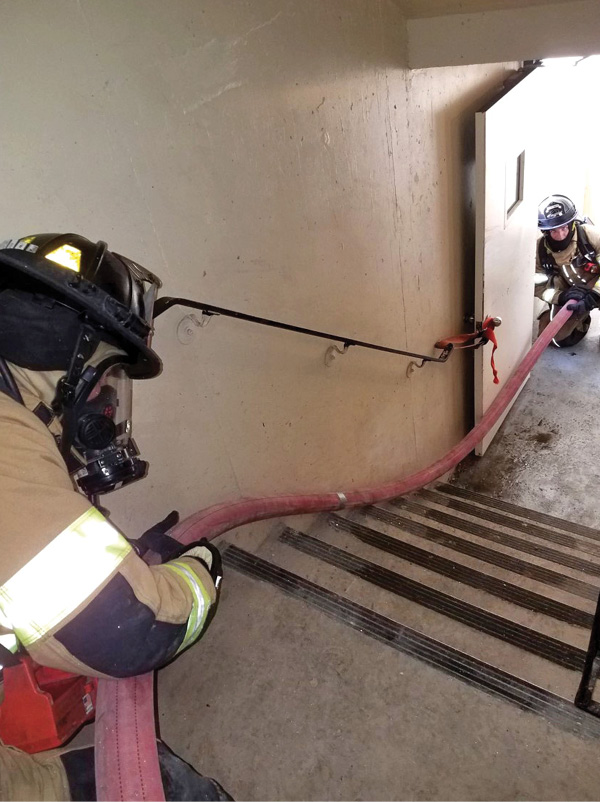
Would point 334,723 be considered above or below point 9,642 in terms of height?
below

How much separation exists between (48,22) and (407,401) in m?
2.82

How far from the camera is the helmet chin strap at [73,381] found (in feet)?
4.60

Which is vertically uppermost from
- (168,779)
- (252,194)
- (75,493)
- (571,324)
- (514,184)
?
(252,194)

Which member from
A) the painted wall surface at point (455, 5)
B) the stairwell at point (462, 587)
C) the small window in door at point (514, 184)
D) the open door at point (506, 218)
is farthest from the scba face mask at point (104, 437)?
the small window in door at point (514, 184)

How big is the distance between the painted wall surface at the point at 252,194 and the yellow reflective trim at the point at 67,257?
9.8 inches

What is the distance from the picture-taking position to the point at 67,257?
137cm

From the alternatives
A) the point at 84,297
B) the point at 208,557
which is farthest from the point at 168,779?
the point at 84,297

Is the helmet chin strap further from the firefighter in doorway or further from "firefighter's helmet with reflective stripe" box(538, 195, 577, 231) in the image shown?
"firefighter's helmet with reflective stripe" box(538, 195, 577, 231)

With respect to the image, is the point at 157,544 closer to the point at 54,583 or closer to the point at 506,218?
the point at 54,583

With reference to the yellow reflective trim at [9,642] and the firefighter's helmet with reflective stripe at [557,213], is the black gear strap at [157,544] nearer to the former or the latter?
the yellow reflective trim at [9,642]

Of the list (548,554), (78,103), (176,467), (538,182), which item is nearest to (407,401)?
(548,554)

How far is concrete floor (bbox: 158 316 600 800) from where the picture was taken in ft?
5.55

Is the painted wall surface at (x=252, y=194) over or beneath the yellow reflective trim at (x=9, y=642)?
over

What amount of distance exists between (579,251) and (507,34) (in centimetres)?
364
